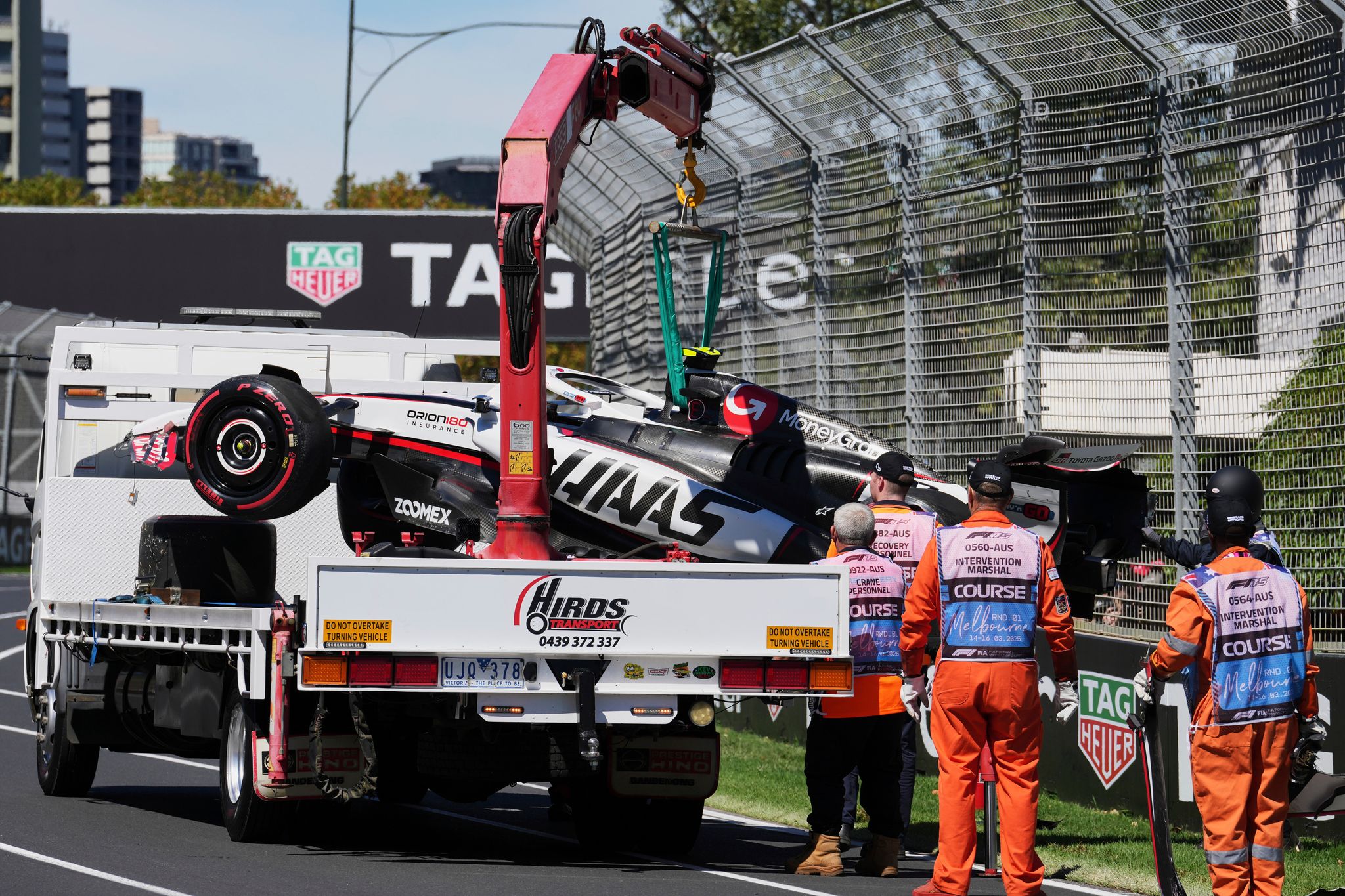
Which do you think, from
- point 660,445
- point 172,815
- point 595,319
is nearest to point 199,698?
point 172,815

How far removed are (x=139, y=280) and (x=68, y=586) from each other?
76.1 ft

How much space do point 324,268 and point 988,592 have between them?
1061 inches

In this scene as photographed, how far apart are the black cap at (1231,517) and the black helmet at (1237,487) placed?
46 millimetres

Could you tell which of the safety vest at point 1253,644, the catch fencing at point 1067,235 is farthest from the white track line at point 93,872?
the catch fencing at point 1067,235

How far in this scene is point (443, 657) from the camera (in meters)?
8.48

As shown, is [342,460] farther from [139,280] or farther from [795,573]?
[139,280]

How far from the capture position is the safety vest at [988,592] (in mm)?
8031

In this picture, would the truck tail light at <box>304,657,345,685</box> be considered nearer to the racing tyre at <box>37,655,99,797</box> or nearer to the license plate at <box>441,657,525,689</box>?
the license plate at <box>441,657,525,689</box>

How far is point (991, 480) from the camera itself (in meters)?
8.25

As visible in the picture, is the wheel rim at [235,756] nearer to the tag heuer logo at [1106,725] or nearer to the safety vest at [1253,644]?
the safety vest at [1253,644]

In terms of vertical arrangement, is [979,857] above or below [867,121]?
below

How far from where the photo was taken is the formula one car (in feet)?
32.4

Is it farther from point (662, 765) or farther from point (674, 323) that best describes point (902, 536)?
point (674, 323)

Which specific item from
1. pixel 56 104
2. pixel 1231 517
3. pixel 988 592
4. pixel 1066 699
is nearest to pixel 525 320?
pixel 988 592
